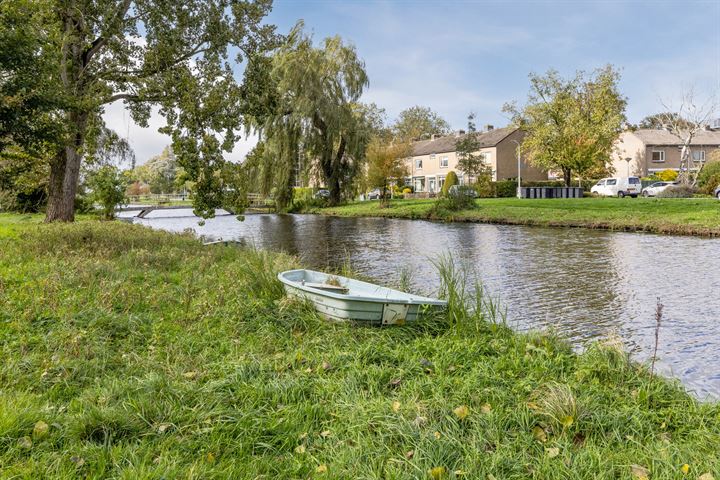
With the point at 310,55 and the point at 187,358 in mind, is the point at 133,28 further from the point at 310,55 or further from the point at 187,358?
the point at 310,55

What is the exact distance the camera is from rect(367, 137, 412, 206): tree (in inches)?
1610

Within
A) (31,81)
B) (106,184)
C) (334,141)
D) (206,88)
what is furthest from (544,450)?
(334,141)

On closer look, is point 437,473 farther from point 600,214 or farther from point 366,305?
point 600,214

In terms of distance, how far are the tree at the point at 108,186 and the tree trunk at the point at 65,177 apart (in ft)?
29.2

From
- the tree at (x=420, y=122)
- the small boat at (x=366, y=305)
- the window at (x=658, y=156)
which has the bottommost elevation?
the small boat at (x=366, y=305)

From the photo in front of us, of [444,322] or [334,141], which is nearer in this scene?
[444,322]

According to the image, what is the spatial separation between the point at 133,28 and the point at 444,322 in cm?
1565

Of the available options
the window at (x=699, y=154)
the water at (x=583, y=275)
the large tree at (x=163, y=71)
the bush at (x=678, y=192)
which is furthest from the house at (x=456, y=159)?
the large tree at (x=163, y=71)

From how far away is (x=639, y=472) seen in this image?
11.3 feet

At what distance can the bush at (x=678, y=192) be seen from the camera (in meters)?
36.8

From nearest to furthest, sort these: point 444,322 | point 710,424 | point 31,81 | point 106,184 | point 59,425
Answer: point 59,425 < point 710,424 < point 444,322 < point 31,81 < point 106,184

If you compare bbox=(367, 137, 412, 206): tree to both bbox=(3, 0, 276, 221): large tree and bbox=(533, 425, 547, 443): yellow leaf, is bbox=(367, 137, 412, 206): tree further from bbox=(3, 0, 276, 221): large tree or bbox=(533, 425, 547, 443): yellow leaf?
bbox=(533, 425, 547, 443): yellow leaf

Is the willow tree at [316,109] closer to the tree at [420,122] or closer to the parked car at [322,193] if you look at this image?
the parked car at [322,193]

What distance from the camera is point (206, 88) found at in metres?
15.9
